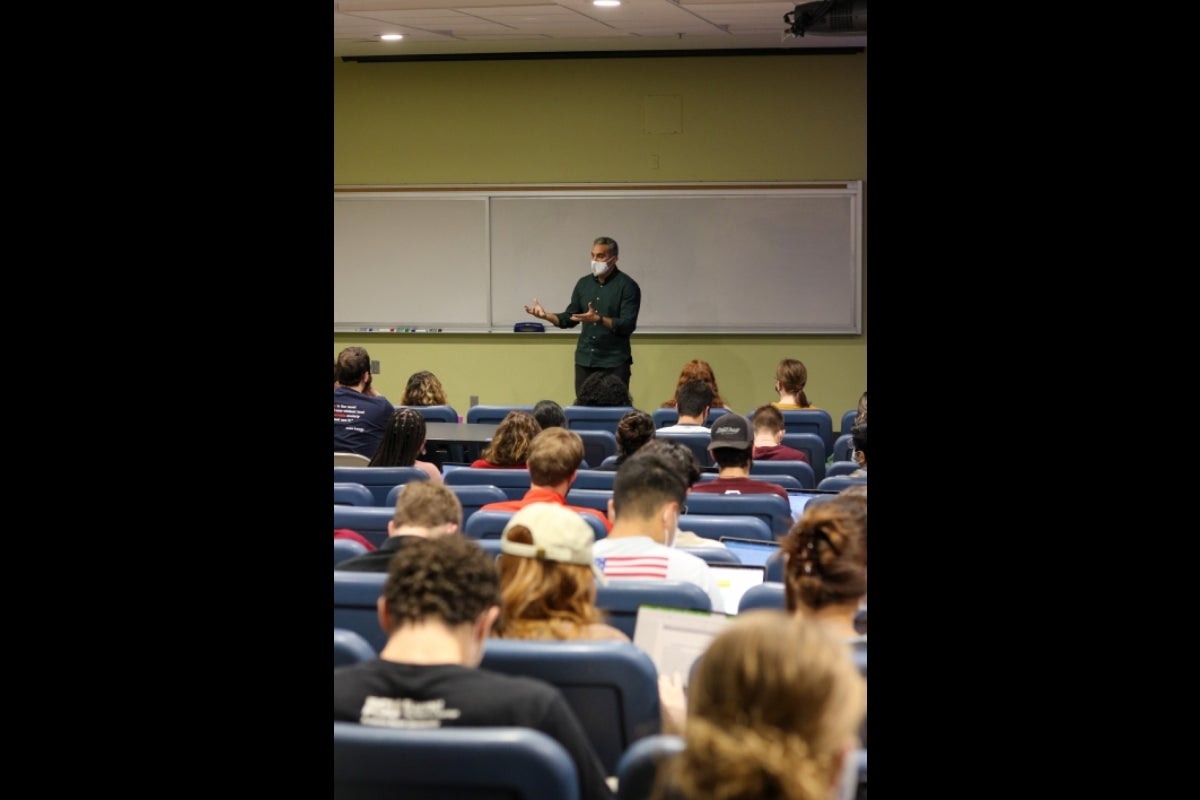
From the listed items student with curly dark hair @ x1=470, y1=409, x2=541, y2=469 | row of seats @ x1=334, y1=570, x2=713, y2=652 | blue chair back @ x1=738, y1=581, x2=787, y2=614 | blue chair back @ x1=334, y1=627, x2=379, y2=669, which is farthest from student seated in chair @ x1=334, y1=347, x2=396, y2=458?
blue chair back @ x1=334, y1=627, x2=379, y2=669

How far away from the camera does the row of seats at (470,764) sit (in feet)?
5.30

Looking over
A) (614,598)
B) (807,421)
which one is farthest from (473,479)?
(807,421)

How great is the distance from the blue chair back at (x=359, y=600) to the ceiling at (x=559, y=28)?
6.50m

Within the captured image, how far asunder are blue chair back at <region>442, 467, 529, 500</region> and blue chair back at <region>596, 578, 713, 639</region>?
6.76 ft

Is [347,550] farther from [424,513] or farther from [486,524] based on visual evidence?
[486,524]

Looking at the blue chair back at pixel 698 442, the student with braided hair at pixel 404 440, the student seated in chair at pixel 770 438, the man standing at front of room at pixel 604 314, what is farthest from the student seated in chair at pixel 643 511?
the man standing at front of room at pixel 604 314

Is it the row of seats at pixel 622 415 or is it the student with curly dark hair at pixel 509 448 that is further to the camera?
the row of seats at pixel 622 415

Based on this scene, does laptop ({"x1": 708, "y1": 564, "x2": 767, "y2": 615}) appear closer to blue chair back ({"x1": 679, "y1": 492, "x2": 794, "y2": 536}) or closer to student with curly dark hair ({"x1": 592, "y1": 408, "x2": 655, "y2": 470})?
blue chair back ({"x1": 679, "y1": 492, "x2": 794, "y2": 536})

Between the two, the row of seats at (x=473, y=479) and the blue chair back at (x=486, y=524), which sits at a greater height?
the row of seats at (x=473, y=479)

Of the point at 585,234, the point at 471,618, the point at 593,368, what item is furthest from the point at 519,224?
the point at 471,618

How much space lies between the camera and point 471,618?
1984 mm

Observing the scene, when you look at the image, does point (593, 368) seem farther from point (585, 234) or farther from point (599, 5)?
point (599, 5)

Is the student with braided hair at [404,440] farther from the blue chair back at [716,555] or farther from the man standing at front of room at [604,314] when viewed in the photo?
the man standing at front of room at [604,314]
